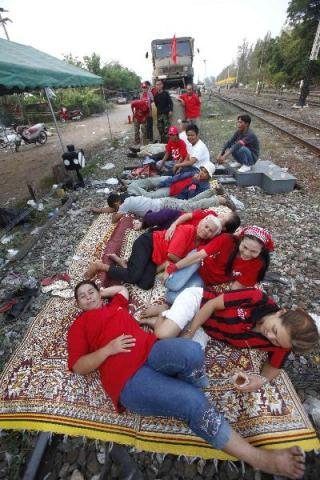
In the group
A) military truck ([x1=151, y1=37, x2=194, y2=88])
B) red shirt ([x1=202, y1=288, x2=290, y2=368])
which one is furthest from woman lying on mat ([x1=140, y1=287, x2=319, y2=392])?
military truck ([x1=151, y1=37, x2=194, y2=88])

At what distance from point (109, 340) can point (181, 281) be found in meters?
1.07

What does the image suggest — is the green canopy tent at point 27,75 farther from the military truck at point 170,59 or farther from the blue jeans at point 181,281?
the military truck at point 170,59

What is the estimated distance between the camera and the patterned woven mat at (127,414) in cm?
180

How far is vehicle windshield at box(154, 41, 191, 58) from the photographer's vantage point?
14195mm

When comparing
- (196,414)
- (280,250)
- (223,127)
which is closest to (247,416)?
(196,414)

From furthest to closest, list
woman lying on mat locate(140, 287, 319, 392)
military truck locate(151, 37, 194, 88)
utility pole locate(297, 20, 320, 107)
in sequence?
utility pole locate(297, 20, 320, 107), military truck locate(151, 37, 194, 88), woman lying on mat locate(140, 287, 319, 392)

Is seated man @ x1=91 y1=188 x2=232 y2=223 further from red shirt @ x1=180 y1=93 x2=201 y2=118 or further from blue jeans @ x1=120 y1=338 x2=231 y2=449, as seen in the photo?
red shirt @ x1=180 y1=93 x2=201 y2=118

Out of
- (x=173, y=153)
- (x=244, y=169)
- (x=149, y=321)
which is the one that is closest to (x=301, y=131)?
(x=244, y=169)

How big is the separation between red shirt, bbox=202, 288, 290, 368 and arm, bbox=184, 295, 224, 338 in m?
0.05

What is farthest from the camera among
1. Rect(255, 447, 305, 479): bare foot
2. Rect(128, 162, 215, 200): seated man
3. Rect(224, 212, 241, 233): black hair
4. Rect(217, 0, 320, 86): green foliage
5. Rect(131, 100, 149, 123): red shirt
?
→ Rect(217, 0, 320, 86): green foliage

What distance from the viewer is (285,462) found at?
1567 mm

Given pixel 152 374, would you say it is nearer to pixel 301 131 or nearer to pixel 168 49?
pixel 301 131

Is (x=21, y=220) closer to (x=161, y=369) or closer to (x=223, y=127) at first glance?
(x=161, y=369)

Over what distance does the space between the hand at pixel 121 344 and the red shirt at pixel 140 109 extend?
894 cm
